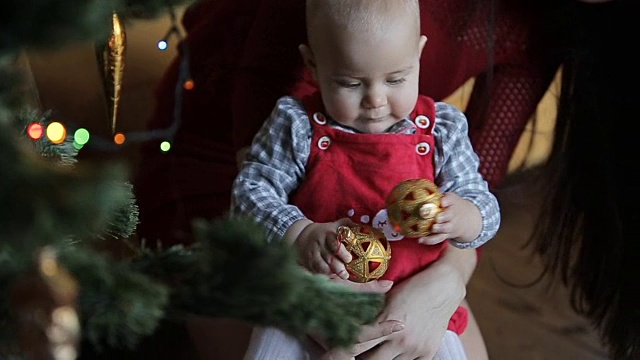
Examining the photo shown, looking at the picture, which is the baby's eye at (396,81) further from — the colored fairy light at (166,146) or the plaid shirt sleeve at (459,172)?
the colored fairy light at (166,146)

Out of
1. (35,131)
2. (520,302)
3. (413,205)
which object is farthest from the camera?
(520,302)

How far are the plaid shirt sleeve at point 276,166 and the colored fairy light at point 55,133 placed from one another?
0.21 meters

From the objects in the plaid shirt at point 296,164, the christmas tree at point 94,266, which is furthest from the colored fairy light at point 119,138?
the christmas tree at point 94,266

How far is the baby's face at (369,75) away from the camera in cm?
79

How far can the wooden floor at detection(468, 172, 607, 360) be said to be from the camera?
4.65ft

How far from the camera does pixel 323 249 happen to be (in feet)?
2.62

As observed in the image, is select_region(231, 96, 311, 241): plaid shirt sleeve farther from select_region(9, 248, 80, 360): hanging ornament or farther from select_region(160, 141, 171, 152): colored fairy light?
select_region(9, 248, 80, 360): hanging ornament

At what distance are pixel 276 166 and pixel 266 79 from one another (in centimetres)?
22

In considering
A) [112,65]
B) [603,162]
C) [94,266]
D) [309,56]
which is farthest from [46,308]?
[603,162]

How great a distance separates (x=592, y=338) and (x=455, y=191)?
679 mm

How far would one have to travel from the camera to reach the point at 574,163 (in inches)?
49.9

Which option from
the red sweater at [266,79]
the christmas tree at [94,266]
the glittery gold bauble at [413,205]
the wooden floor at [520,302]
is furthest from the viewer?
the wooden floor at [520,302]

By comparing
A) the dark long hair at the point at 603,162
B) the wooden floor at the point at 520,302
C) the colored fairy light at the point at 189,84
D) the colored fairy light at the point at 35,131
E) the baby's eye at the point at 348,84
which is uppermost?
the colored fairy light at the point at 35,131

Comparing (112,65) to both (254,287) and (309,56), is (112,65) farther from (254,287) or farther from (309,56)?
(254,287)
